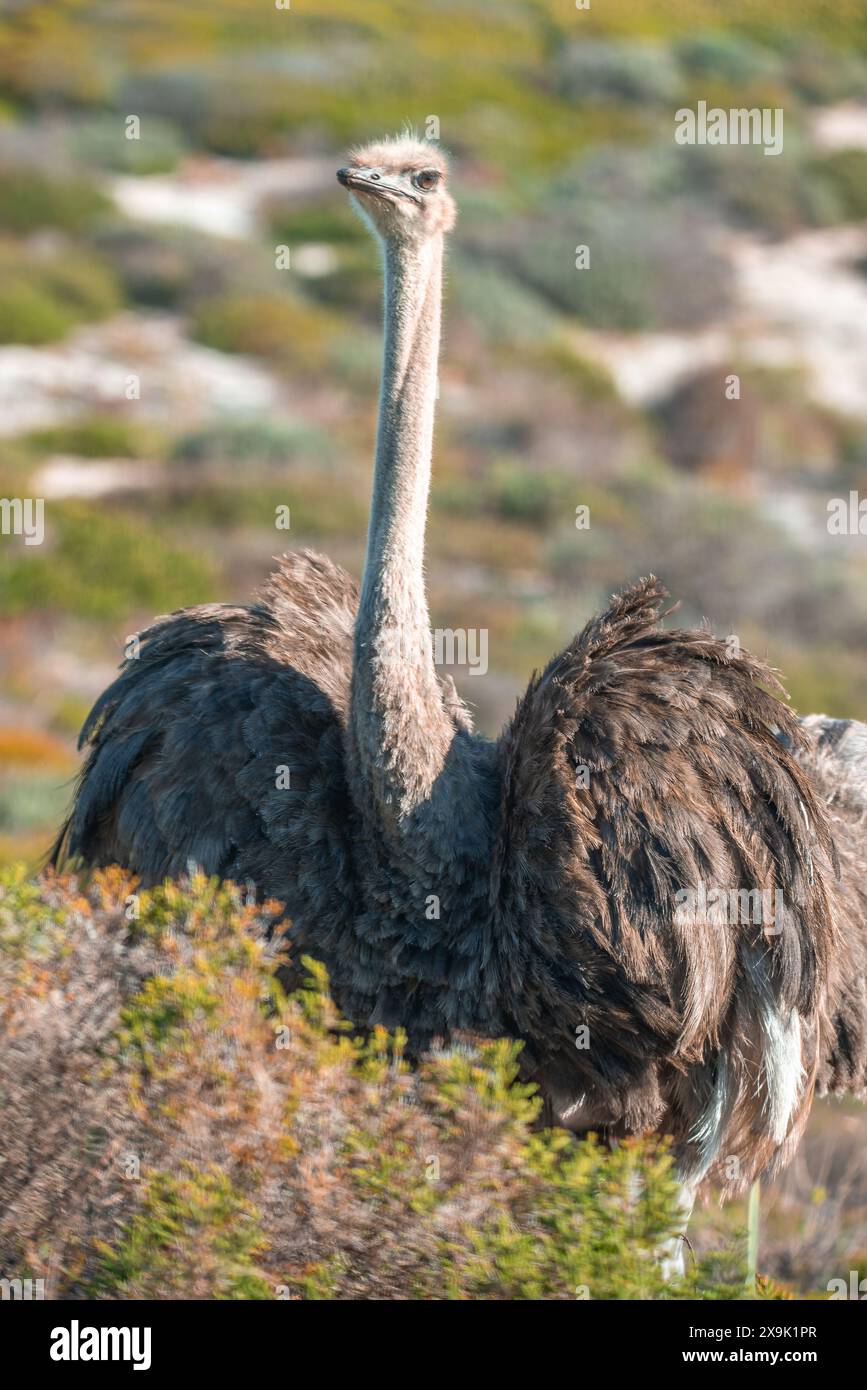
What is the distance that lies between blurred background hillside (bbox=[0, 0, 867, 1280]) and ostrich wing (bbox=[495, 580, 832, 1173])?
8.04 feet

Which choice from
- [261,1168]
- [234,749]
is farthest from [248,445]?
[261,1168]

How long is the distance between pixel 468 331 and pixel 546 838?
22.6m

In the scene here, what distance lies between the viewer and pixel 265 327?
1006 inches

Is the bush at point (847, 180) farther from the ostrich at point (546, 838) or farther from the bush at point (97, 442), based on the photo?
the ostrich at point (546, 838)

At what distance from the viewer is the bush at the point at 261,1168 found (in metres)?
4.65

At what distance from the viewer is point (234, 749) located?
583 centimetres

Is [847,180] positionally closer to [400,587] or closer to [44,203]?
[44,203]

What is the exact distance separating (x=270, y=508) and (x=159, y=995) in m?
16.2

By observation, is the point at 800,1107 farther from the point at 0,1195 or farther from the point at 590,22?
the point at 590,22

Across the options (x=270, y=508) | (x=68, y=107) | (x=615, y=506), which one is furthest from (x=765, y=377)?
A: (x=68, y=107)

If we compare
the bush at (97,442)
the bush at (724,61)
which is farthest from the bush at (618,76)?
the bush at (97,442)

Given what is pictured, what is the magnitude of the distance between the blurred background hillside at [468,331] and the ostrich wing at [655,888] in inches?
96.5

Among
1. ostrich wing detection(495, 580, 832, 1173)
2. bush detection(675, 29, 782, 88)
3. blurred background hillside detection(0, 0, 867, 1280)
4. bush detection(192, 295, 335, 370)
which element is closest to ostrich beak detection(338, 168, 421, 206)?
ostrich wing detection(495, 580, 832, 1173)

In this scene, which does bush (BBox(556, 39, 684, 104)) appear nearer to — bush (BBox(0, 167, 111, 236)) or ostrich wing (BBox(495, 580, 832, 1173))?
bush (BBox(0, 167, 111, 236))
